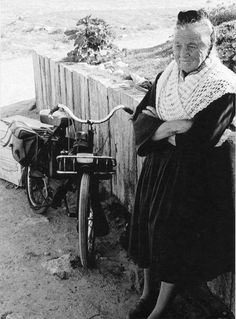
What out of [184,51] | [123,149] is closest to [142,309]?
[123,149]

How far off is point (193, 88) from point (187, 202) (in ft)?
2.18

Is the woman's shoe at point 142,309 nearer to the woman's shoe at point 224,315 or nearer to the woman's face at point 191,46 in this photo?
the woman's shoe at point 224,315

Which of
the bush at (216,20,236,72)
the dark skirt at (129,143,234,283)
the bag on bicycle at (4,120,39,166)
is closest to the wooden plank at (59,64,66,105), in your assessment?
the bag on bicycle at (4,120,39,166)

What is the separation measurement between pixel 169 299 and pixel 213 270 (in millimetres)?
385

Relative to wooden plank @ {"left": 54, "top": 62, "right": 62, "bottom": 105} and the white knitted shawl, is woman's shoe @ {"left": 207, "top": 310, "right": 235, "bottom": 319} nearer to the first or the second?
the white knitted shawl

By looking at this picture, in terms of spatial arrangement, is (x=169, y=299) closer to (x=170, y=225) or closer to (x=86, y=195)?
(x=170, y=225)

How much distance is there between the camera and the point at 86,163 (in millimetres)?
4180

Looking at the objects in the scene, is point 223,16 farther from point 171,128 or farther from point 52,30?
point 52,30

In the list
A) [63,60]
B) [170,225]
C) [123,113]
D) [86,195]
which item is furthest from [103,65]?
[170,225]

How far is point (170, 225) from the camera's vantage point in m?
3.22

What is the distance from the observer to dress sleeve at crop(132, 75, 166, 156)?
10.7 ft

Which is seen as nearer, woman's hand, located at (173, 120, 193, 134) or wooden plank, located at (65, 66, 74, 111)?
woman's hand, located at (173, 120, 193, 134)

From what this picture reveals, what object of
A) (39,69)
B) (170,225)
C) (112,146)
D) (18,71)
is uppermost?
(170,225)

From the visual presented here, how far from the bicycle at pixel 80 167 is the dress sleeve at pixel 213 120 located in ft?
4.24
